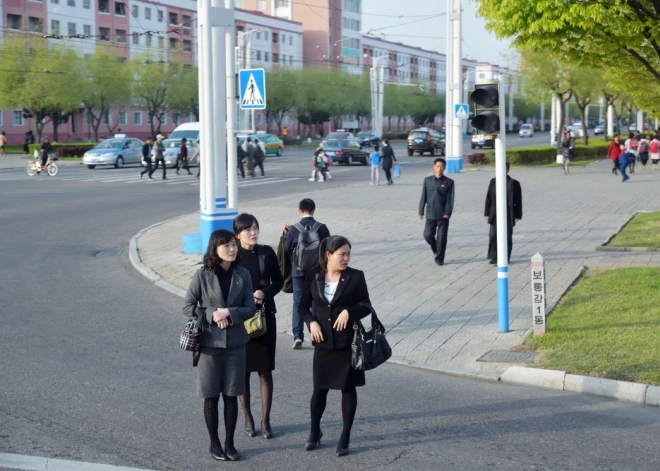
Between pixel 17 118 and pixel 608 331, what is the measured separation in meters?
71.3

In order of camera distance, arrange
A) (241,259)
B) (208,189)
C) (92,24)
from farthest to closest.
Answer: (92,24), (208,189), (241,259)

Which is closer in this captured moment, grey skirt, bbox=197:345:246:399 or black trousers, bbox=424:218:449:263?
grey skirt, bbox=197:345:246:399

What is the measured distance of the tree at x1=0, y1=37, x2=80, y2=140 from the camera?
6178 centimetres

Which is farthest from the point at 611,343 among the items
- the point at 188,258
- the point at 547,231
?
the point at 547,231

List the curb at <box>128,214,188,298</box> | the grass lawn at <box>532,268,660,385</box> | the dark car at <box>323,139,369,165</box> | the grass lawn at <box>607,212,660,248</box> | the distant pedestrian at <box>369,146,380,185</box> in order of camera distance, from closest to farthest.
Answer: the grass lawn at <box>532,268,660,385</box>
the curb at <box>128,214,188,298</box>
the grass lawn at <box>607,212,660,248</box>
the distant pedestrian at <box>369,146,380,185</box>
the dark car at <box>323,139,369,165</box>

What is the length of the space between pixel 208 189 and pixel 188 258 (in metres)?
1.55

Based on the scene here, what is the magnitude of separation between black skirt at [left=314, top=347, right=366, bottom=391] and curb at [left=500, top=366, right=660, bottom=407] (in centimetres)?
262

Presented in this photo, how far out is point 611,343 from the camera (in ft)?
30.2

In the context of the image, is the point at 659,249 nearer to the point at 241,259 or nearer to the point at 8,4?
the point at 241,259

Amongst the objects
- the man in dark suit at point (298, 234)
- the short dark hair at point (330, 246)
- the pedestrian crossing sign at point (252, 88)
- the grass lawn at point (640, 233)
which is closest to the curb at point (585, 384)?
the man in dark suit at point (298, 234)

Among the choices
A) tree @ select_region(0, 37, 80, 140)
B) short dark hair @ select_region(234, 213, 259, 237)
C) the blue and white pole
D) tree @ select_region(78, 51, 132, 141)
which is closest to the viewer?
short dark hair @ select_region(234, 213, 259, 237)

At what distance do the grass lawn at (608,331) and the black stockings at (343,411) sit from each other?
9.50 feet

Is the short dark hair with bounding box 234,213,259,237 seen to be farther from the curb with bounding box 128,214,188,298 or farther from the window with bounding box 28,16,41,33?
the window with bounding box 28,16,41,33

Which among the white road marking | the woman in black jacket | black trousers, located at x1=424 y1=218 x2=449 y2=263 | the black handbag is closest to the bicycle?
black trousers, located at x1=424 y1=218 x2=449 y2=263
